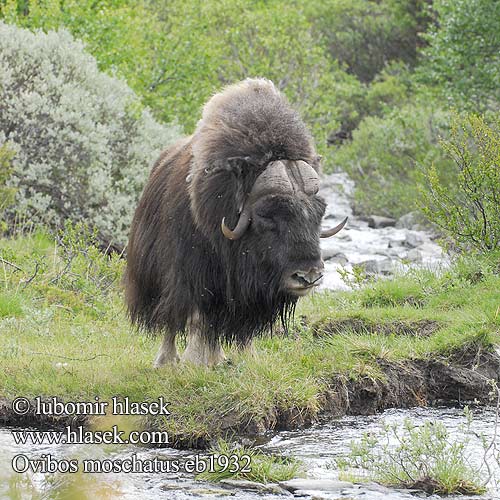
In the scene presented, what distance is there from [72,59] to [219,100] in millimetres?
5553

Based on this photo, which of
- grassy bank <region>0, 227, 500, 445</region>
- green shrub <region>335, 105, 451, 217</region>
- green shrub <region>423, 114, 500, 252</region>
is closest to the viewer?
grassy bank <region>0, 227, 500, 445</region>

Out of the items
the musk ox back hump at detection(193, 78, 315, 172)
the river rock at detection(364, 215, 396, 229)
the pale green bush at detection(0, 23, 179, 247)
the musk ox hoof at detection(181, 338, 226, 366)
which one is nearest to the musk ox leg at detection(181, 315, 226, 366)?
the musk ox hoof at detection(181, 338, 226, 366)

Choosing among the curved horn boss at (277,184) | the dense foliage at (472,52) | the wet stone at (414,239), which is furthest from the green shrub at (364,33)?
the curved horn boss at (277,184)

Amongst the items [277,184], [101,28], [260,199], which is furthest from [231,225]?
[101,28]

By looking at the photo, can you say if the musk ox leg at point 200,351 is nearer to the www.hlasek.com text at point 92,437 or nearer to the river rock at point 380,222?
the www.hlasek.com text at point 92,437

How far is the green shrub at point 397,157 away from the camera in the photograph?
1504 centimetres

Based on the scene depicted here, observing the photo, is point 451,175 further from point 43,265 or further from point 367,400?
point 367,400

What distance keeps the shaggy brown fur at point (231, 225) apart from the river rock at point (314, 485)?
45.7 inches

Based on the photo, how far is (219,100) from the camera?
5402 millimetres

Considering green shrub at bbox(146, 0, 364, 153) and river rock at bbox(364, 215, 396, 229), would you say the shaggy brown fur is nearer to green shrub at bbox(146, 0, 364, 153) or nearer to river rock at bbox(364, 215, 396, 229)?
river rock at bbox(364, 215, 396, 229)

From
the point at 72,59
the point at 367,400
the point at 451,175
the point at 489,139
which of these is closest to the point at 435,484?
the point at 367,400

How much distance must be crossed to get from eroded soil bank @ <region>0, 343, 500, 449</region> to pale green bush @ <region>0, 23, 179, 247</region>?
4.81 m

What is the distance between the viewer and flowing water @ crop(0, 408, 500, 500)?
3916mm

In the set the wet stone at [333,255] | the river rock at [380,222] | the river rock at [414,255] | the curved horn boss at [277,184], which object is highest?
the curved horn boss at [277,184]
